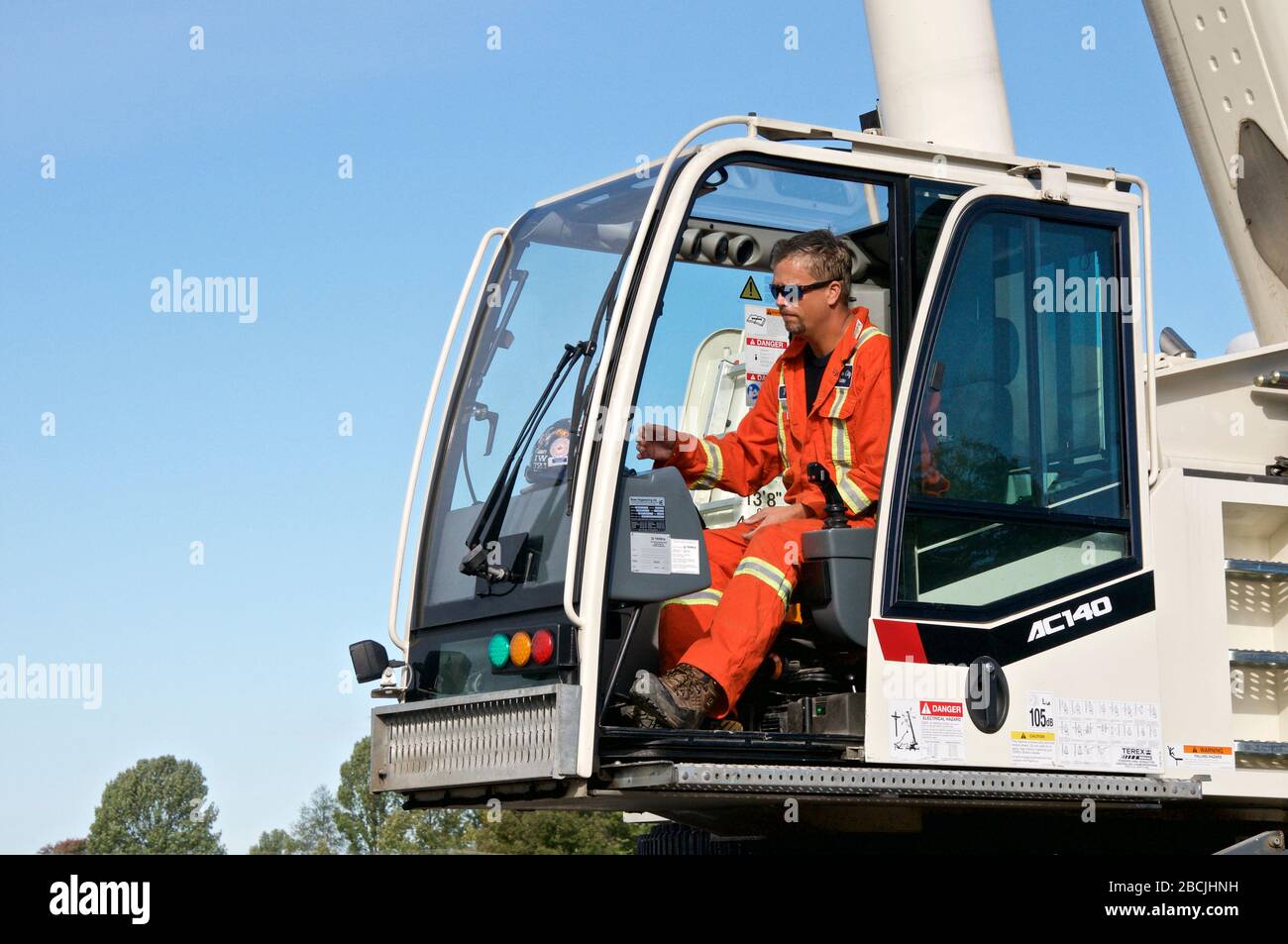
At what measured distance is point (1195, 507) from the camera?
18.6 feet

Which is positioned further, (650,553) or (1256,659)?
(1256,659)

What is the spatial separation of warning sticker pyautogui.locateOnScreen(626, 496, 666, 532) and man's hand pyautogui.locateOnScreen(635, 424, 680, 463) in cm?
71

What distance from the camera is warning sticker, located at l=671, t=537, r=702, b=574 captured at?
5.03 meters

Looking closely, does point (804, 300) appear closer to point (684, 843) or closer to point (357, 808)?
point (684, 843)

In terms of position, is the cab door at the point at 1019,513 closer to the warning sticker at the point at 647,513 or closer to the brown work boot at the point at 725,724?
the brown work boot at the point at 725,724

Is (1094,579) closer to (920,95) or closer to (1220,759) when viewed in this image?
(1220,759)

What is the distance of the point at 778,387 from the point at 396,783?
70.0 inches

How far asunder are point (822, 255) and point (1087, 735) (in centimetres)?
169

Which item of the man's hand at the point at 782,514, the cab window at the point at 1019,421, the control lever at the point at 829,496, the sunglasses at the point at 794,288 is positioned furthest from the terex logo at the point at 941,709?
the sunglasses at the point at 794,288

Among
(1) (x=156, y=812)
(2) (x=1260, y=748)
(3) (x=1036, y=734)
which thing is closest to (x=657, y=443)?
(3) (x=1036, y=734)

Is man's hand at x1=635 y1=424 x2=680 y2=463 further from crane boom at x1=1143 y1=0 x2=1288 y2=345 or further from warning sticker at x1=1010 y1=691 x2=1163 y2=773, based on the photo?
crane boom at x1=1143 y1=0 x2=1288 y2=345

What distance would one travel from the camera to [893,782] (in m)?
4.98

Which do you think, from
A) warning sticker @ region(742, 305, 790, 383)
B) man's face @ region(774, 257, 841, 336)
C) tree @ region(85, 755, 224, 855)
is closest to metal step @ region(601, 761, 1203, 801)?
man's face @ region(774, 257, 841, 336)
